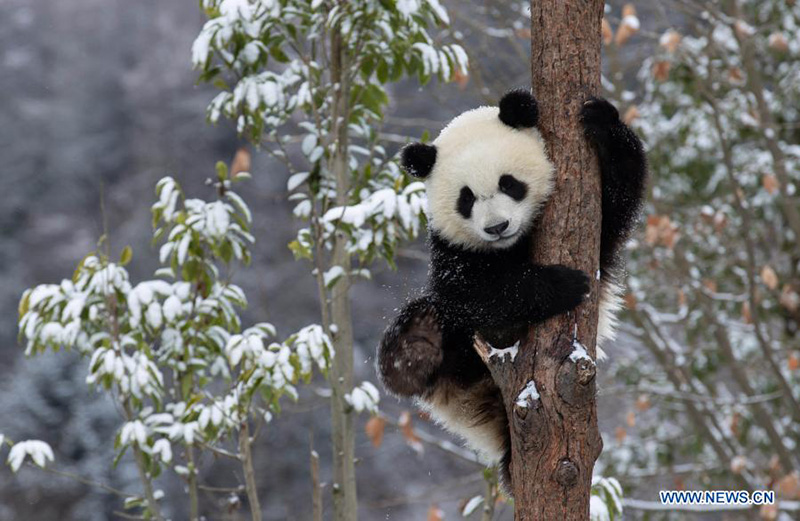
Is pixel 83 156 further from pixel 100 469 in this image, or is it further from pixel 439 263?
pixel 439 263

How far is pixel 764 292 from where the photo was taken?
7.43 m

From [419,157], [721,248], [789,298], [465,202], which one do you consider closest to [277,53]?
[419,157]

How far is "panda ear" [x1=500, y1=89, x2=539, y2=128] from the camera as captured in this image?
2513 mm

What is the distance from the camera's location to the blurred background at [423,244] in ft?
22.7

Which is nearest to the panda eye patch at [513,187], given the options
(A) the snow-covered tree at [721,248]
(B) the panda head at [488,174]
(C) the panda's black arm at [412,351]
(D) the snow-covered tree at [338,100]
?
(B) the panda head at [488,174]

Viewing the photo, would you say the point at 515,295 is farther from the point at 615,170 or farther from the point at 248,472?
the point at 248,472

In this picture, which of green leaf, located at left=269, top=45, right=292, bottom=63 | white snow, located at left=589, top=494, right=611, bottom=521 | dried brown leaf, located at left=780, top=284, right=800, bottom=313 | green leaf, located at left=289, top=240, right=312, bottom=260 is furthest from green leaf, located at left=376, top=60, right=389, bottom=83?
dried brown leaf, located at left=780, top=284, right=800, bottom=313

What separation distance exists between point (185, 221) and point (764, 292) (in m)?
5.47

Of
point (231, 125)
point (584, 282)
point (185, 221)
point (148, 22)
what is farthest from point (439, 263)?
point (148, 22)

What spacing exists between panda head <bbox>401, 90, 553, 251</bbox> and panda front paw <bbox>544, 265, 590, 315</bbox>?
263 millimetres

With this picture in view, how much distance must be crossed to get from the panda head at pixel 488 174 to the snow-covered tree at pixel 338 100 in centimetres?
67

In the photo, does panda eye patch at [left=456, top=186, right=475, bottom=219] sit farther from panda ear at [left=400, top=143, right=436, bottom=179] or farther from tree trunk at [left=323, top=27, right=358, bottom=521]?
tree trunk at [left=323, top=27, right=358, bottom=521]

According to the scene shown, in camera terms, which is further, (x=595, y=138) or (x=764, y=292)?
(x=764, y=292)

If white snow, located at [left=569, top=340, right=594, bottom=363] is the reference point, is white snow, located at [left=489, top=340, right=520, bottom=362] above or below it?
below
